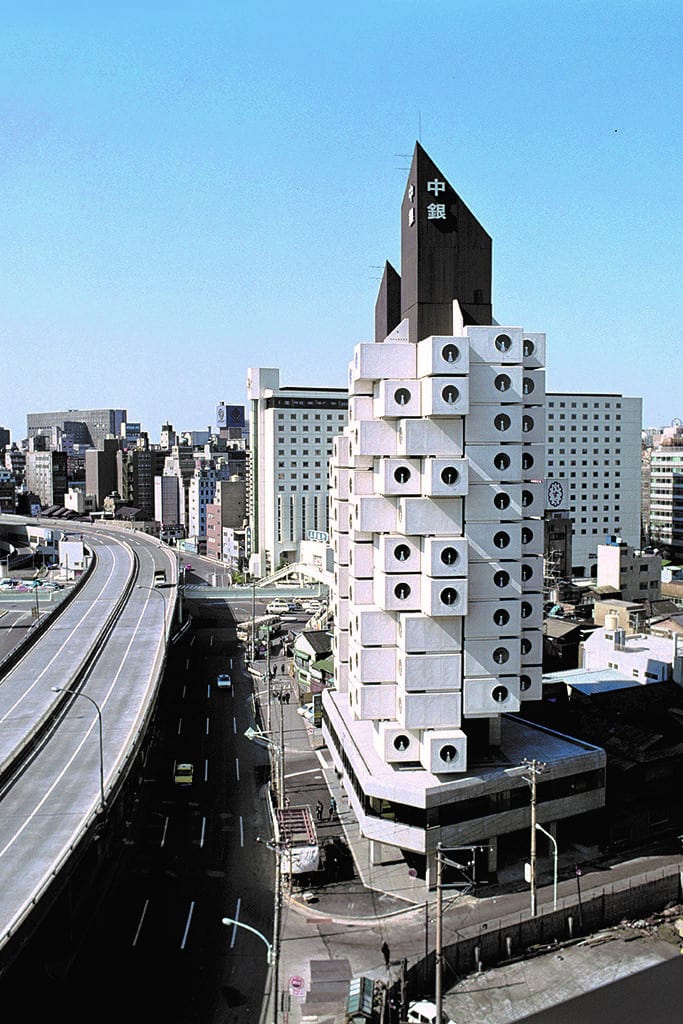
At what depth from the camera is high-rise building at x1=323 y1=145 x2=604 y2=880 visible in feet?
115

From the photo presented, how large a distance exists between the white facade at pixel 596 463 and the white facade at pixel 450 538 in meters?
83.4

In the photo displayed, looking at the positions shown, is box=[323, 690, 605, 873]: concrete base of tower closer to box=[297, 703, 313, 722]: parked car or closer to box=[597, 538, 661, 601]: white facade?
box=[297, 703, 313, 722]: parked car

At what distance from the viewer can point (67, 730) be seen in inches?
1665

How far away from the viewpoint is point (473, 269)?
37625 mm

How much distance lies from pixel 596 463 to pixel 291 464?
42006 millimetres

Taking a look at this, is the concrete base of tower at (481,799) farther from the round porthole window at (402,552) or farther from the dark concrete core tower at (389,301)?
the dark concrete core tower at (389,301)

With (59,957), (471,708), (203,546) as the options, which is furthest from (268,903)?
(203,546)

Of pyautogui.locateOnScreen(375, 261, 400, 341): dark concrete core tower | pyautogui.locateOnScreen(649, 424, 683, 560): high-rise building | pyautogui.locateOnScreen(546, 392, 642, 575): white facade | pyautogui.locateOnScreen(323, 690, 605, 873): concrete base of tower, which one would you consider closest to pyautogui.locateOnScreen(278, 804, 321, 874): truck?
pyautogui.locateOnScreen(323, 690, 605, 873): concrete base of tower

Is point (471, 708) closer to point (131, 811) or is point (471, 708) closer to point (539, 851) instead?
point (539, 851)

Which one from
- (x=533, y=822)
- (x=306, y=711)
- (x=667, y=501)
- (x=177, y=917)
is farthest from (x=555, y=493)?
(x=177, y=917)

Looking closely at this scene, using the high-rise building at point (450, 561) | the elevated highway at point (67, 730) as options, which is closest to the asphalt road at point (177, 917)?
the elevated highway at point (67, 730)

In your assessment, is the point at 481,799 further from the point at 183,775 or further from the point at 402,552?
the point at 183,775

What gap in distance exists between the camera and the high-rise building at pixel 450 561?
35.0 meters

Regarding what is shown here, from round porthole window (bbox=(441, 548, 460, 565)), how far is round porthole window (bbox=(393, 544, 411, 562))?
1.97 m
